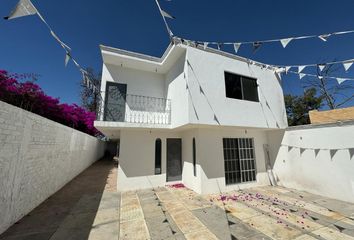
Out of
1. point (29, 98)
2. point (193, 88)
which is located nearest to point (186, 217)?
point (193, 88)

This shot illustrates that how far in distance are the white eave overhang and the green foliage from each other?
19.4m

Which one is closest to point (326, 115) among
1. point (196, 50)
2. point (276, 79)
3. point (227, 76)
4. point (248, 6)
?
point (276, 79)

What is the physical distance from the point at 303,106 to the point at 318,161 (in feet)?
55.3

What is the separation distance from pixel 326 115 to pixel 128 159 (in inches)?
434

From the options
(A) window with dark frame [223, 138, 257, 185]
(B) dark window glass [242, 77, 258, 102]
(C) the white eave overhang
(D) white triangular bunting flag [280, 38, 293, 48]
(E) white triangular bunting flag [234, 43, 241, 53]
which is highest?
(C) the white eave overhang

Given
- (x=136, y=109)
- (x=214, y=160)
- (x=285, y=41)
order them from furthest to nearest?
(x=136, y=109) → (x=214, y=160) → (x=285, y=41)

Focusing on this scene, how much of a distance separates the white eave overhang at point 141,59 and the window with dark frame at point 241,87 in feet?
8.75

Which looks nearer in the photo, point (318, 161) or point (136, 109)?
point (318, 161)

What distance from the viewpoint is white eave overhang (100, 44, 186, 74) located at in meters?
7.22

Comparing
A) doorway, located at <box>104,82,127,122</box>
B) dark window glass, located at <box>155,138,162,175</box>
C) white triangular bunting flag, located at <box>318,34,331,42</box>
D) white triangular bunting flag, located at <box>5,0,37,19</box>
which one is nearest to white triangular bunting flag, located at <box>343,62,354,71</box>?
white triangular bunting flag, located at <box>318,34,331,42</box>

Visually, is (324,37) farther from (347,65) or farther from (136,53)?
(136,53)

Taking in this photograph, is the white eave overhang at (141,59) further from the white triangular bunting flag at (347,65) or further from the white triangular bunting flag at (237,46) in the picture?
the white triangular bunting flag at (347,65)

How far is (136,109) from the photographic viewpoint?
813 centimetres

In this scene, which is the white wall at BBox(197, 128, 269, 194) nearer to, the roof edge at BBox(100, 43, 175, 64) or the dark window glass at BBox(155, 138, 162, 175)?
the dark window glass at BBox(155, 138, 162, 175)
